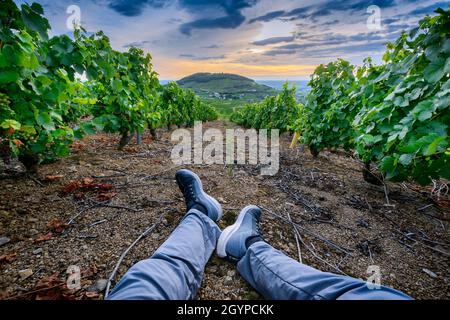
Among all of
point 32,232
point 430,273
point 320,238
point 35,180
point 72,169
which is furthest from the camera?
point 72,169

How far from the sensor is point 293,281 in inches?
50.8

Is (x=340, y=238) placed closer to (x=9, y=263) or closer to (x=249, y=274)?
(x=249, y=274)

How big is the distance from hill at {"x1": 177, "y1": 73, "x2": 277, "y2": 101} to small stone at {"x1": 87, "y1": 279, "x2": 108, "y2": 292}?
108024mm

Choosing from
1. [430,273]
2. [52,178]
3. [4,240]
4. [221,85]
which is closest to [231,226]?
[430,273]

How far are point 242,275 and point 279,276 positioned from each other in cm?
34

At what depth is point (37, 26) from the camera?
1.48 m

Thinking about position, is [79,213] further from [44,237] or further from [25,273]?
[25,273]

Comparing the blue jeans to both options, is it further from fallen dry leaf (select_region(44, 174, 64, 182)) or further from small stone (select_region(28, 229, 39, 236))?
fallen dry leaf (select_region(44, 174, 64, 182))

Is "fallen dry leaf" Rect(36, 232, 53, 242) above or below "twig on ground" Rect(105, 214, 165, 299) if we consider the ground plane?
above

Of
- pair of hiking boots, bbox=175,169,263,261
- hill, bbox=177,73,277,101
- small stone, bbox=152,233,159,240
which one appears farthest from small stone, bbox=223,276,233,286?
hill, bbox=177,73,277,101

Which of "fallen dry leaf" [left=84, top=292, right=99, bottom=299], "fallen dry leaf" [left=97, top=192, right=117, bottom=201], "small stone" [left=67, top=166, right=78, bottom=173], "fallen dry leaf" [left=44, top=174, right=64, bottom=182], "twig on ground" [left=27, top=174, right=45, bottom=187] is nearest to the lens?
"fallen dry leaf" [left=84, top=292, right=99, bottom=299]

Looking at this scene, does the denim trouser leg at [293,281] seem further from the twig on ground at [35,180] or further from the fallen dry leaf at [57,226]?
the twig on ground at [35,180]

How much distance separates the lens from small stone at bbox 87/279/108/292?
139cm
